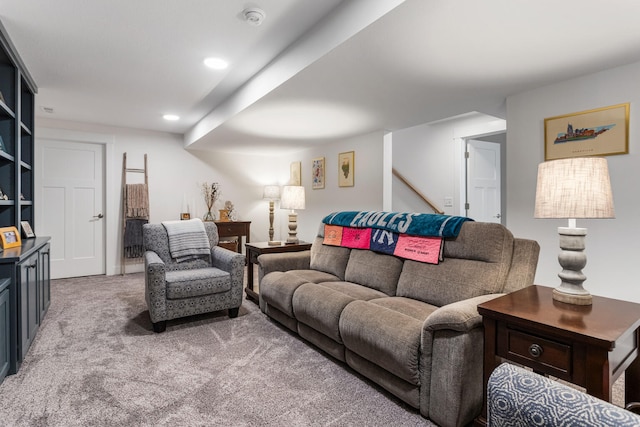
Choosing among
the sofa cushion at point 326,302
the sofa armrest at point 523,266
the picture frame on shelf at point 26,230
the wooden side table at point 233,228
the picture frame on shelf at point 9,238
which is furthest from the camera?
the wooden side table at point 233,228

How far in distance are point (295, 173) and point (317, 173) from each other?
0.66m

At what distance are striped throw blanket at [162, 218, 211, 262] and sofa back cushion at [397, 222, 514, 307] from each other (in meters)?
2.10

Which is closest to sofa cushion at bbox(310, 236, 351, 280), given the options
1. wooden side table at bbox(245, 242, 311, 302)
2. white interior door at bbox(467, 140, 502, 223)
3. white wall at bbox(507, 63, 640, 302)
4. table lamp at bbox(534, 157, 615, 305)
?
wooden side table at bbox(245, 242, 311, 302)

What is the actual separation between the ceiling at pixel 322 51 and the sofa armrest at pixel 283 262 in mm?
1420

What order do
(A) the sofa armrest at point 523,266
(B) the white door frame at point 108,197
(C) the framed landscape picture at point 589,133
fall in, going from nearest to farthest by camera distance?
(A) the sofa armrest at point 523,266 → (C) the framed landscape picture at point 589,133 → (B) the white door frame at point 108,197

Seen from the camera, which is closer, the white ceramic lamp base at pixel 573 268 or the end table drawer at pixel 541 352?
the end table drawer at pixel 541 352

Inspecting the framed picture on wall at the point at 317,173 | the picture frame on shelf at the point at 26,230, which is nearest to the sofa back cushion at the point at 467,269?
the framed picture on wall at the point at 317,173

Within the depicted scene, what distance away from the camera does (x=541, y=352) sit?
1346mm

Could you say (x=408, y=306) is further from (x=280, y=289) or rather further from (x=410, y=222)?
(x=280, y=289)

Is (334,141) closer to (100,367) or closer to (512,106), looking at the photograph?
A: (512,106)

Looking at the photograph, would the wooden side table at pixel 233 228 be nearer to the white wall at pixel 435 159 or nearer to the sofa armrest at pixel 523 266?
the white wall at pixel 435 159

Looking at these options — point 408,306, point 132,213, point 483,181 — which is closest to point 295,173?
point 132,213

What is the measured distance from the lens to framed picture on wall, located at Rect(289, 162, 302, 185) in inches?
225

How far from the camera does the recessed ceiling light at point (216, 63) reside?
2.72 meters
